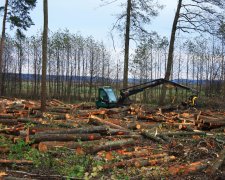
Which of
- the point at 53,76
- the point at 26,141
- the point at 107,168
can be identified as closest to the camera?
the point at 107,168

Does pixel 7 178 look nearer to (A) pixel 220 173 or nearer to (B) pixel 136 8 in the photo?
(A) pixel 220 173

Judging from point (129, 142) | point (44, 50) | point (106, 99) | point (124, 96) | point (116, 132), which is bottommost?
point (129, 142)

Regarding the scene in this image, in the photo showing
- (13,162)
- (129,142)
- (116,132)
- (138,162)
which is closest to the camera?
(13,162)

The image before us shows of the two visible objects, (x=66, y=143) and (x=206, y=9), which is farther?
(x=206, y=9)

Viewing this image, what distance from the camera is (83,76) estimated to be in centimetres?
6016

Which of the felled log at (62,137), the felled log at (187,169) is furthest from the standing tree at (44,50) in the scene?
the felled log at (187,169)

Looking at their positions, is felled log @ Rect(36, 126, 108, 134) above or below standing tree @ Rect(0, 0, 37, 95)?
below

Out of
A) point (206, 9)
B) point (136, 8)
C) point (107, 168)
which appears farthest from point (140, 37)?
point (107, 168)

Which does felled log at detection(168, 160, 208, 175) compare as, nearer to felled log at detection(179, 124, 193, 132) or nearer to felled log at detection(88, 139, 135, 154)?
felled log at detection(88, 139, 135, 154)

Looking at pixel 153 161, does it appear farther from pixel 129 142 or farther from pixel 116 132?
pixel 116 132

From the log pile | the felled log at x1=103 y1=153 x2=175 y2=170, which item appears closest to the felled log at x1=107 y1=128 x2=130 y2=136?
the log pile

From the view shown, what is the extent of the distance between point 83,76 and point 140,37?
31.0 metres

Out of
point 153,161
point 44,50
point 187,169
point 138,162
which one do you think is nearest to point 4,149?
point 138,162

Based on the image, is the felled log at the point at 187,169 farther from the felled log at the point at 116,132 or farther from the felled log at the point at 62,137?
the felled log at the point at 116,132
